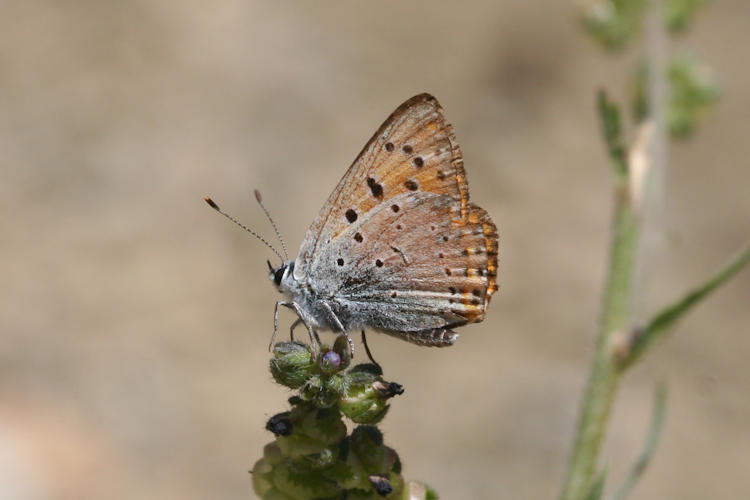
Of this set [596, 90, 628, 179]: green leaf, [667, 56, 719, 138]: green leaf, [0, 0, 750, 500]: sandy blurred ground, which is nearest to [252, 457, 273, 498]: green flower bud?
[596, 90, 628, 179]: green leaf

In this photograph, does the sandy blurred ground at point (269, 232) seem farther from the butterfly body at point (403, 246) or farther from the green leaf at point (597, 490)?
the green leaf at point (597, 490)

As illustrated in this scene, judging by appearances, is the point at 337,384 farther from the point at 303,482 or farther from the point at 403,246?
the point at 403,246

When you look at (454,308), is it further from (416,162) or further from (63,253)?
(63,253)

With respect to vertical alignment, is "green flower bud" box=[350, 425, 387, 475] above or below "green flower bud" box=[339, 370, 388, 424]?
below

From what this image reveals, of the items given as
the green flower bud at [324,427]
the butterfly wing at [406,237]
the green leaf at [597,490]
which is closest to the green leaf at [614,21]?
the butterfly wing at [406,237]

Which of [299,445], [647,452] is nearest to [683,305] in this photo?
[647,452]

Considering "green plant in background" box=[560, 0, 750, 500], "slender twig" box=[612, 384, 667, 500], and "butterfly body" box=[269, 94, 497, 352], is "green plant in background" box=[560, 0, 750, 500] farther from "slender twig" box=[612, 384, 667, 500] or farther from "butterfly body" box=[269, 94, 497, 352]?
"butterfly body" box=[269, 94, 497, 352]
